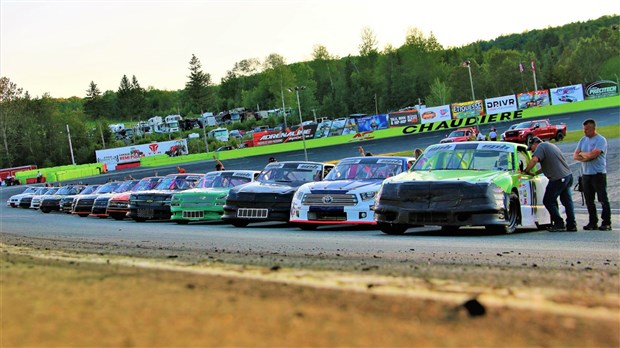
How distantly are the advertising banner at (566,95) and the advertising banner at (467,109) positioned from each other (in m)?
6.95

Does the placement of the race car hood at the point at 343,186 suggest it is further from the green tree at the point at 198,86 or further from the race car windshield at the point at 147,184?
→ the green tree at the point at 198,86

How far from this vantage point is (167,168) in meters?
65.5

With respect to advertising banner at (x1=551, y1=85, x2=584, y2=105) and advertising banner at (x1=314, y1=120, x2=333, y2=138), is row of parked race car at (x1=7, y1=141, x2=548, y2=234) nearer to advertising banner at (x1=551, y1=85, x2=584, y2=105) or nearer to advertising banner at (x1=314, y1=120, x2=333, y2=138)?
advertising banner at (x1=314, y1=120, x2=333, y2=138)

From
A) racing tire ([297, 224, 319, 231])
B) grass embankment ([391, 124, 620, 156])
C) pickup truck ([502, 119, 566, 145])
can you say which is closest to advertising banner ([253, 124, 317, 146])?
grass embankment ([391, 124, 620, 156])

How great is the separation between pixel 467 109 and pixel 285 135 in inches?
656

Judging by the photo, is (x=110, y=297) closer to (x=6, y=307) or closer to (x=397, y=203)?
(x=6, y=307)

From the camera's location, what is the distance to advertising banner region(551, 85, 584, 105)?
202ft

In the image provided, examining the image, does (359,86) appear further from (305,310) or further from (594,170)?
(305,310)

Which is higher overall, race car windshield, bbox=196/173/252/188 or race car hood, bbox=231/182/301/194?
race car windshield, bbox=196/173/252/188

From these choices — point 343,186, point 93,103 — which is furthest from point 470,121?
point 93,103

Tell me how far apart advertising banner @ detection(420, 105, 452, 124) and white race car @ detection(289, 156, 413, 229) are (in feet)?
153

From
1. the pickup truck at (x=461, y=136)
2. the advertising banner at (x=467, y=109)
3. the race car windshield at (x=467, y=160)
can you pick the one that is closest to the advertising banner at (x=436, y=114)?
the advertising banner at (x=467, y=109)

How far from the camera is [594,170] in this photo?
11.5m

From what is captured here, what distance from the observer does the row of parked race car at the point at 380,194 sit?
10648 mm
